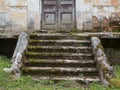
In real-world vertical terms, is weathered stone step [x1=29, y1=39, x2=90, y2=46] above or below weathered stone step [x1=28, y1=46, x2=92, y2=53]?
above

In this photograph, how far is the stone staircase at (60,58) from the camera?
8.15 m

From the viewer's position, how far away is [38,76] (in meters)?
8.03

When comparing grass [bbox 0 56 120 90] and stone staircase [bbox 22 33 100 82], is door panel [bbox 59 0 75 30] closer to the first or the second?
stone staircase [bbox 22 33 100 82]

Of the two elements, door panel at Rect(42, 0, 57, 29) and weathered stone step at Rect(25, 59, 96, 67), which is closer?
weathered stone step at Rect(25, 59, 96, 67)

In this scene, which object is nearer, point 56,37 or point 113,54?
point 56,37

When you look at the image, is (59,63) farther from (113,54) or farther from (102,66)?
(113,54)

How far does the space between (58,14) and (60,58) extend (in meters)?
3.50

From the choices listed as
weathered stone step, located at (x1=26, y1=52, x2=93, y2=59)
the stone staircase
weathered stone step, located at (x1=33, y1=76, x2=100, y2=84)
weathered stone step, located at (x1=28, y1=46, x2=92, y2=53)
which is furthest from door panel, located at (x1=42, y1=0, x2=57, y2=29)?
weathered stone step, located at (x1=33, y1=76, x2=100, y2=84)

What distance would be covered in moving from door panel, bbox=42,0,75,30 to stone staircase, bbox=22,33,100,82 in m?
2.17

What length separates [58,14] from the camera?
12.1m

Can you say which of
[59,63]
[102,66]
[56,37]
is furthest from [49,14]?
[102,66]

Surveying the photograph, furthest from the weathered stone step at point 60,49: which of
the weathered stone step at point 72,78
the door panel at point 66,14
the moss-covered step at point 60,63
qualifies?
the door panel at point 66,14

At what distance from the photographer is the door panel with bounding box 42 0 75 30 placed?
12062mm

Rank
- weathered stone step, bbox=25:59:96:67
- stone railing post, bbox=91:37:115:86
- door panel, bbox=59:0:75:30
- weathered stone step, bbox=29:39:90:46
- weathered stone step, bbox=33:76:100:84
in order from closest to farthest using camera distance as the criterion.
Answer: stone railing post, bbox=91:37:115:86, weathered stone step, bbox=33:76:100:84, weathered stone step, bbox=25:59:96:67, weathered stone step, bbox=29:39:90:46, door panel, bbox=59:0:75:30
